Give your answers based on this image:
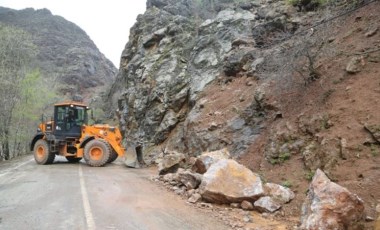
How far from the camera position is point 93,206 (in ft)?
23.7

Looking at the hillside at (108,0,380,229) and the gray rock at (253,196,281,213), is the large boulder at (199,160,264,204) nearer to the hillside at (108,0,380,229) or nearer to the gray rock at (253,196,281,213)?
the gray rock at (253,196,281,213)

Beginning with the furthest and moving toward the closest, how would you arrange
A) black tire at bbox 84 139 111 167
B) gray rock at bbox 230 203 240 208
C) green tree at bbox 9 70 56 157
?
green tree at bbox 9 70 56 157 < black tire at bbox 84 139 111 167 < gray rock at bbox 230 203 240 208

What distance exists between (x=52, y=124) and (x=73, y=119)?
1155 millimetres

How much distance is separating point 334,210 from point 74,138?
43.2ft

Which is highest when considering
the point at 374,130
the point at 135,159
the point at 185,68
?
the point at 185,68

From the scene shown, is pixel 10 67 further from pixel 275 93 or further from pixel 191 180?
pixel 275 93

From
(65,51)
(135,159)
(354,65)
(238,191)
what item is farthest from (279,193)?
(65,51)

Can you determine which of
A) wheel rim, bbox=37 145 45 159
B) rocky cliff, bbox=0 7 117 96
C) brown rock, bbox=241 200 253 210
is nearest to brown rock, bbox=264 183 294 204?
brown rock, bbox=241 200 253 210

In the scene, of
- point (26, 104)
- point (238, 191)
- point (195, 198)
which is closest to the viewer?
point (238, 191)

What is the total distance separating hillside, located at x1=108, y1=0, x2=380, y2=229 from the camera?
7.86m

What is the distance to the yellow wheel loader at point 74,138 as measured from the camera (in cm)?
1510

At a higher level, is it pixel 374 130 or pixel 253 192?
pixel 374 130

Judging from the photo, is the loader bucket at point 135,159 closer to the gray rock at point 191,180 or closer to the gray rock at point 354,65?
the gray rock at point 191,180

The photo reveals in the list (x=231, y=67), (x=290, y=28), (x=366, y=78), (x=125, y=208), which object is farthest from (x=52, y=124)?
(x=366, y=78)
